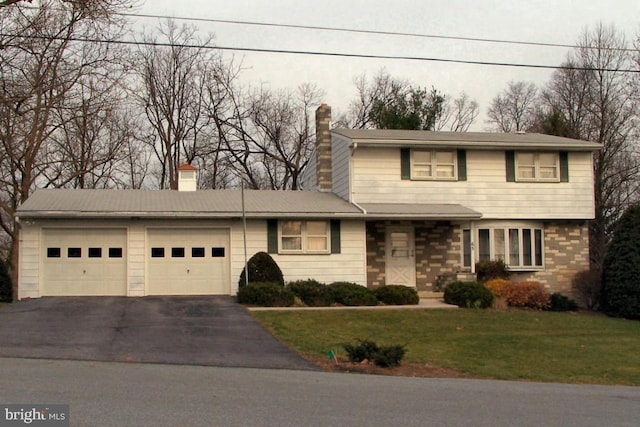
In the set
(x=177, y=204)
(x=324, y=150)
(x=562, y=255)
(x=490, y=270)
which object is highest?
(x=324, y=150)

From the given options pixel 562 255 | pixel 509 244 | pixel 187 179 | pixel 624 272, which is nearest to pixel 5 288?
pixel 187 179

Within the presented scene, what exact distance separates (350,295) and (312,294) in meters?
1.23

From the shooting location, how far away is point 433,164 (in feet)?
83.1

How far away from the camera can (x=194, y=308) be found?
1959 cm

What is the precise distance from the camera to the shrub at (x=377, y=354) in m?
12.9

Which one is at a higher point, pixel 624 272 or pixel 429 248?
pixel 429 248

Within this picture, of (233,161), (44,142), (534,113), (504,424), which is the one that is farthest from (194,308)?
(534,113)

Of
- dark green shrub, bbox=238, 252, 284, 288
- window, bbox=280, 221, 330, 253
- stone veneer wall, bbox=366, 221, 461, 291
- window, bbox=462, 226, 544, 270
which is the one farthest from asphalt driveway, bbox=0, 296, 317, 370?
window, bbox=462, 226, 544, 270

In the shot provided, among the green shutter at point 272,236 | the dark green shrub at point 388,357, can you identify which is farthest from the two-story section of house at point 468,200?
the dark green shrub at point 388,357

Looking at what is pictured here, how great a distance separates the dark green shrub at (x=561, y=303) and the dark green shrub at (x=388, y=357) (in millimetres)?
12574

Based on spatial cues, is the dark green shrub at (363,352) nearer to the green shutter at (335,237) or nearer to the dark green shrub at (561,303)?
the green shutter at (335,237)

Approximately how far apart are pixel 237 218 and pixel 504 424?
15.5m

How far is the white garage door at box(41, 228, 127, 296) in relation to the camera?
2178 cm

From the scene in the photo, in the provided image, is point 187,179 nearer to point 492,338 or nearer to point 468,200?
point 468,200
